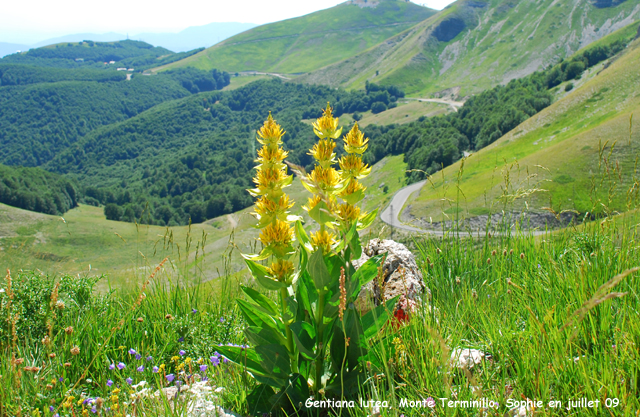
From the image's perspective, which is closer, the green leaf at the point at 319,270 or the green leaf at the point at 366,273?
the green leaf at the point at 319,270

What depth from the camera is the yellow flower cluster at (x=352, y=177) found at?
310 cm

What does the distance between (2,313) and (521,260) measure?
239 inches

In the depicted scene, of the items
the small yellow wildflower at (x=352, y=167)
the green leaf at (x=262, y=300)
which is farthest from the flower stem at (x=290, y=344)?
the small yellow wildflower at (x=352, y=167)

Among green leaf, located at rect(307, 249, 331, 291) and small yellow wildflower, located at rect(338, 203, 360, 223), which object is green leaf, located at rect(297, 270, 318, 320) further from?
small yellow wildflower, located at rect(338, 203, 360, 223)

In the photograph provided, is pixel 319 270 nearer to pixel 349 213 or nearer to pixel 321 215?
pixel 321 215

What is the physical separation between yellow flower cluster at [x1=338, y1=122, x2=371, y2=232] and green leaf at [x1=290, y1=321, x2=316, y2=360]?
2.76ft

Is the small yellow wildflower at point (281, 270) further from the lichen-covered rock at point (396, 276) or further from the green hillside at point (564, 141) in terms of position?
the green hillside at point (564, 141)

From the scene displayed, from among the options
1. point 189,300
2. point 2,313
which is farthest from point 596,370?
point 2,313

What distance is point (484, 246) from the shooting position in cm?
526

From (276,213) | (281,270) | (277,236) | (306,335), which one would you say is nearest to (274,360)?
(306,335)

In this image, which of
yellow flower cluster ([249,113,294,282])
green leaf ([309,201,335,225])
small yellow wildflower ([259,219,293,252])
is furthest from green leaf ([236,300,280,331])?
green leaf ([309,201,335,225])

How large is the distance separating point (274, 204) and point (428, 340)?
1685 mm

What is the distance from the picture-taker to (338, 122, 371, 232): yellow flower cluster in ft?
10.2

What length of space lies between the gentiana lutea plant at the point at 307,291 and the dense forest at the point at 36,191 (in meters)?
155
